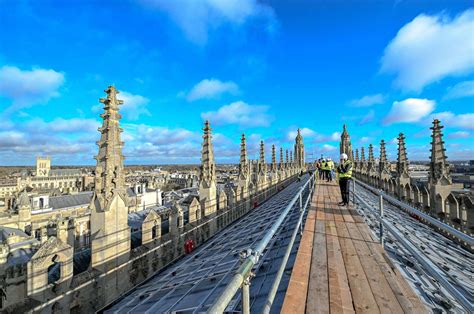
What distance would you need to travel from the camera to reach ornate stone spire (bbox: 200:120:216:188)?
1219 centimetres

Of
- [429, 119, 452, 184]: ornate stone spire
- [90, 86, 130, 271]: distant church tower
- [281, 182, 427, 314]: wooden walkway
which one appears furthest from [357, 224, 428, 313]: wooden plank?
[429, 119, 452, 184]: ornate stone spire

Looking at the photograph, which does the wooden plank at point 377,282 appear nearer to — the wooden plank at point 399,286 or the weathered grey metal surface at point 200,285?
the wooden plank at point 399,286

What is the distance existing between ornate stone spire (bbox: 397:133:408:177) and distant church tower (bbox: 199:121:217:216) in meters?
18.0

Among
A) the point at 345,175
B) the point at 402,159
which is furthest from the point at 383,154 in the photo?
the point at 345,175

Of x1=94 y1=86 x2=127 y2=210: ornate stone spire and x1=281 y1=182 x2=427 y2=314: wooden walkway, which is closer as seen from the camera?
x1=281 y1=182 x2=427 y2=314: wooden walkway

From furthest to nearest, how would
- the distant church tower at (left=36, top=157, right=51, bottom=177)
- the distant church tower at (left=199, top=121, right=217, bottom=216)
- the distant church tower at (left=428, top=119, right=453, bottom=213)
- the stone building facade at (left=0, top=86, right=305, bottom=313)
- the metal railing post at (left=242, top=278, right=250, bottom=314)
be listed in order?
the distant church tower at (left=36, top=157, right=51, bottom=177) → the distant church tower at (left=428, top=119, right=453, bottom=213) → the distant church tower at (left=199, top=121, right=217, bottom=216) → the stone building facade at (left=0, top=86, right=305, bottom=313) → the metal railing post at (left=242, top=278, right=250, bottom=314)

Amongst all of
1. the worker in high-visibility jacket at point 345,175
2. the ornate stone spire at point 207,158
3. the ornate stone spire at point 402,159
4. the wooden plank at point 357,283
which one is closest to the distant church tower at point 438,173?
the ornate stone spire at point 402,159

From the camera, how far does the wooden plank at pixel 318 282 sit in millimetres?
3055

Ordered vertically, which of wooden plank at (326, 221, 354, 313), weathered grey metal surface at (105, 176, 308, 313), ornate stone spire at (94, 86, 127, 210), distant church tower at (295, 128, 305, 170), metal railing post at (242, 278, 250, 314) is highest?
distant church tower at (295, 128, 305, 170)

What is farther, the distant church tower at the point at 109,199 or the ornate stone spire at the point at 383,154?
the ornate stone spire at the point at 383,154

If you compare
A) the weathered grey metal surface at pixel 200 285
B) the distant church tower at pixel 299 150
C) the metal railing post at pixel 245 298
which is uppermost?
the distant church tower at pixel 299 150

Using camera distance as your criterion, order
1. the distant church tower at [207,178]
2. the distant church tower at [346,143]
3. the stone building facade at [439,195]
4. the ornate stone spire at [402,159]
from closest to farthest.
Result: the stone building facade at [439,195] → the distant church tower at [207,178] → the ornate stone spire at [402,159] → the distant church tower at [346,143]

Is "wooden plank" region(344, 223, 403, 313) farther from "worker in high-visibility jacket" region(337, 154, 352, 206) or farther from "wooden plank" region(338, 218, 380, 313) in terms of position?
"worker in high-visibility jacket" region(337, 154, 352, 206)

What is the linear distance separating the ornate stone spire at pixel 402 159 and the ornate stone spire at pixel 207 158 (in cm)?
1806
